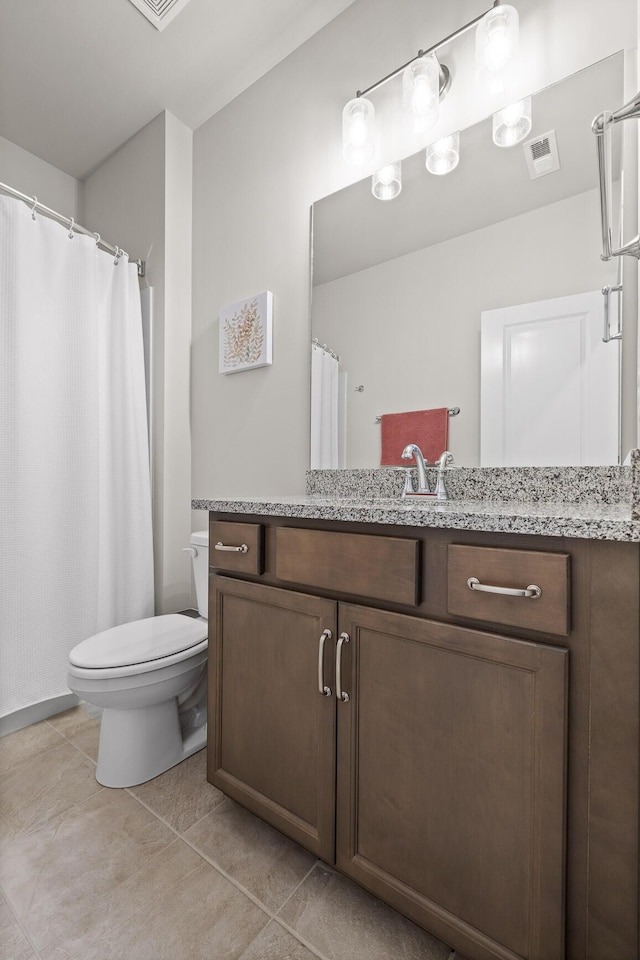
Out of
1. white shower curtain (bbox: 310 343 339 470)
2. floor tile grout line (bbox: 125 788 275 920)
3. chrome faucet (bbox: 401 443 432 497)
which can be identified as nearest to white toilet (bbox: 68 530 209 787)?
floor tile grout line (bbox: 125 788 275 920)

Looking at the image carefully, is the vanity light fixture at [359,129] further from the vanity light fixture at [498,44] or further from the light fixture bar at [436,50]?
the vanity light fixture at [498,44]

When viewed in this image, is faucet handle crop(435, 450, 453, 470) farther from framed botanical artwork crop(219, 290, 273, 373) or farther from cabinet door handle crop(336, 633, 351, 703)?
framed botanical artwork crop(219, 290, 273, 373)

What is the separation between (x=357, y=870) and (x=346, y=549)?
27.0 inches

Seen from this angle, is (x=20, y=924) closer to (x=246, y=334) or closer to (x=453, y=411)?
(x=453, y=411)

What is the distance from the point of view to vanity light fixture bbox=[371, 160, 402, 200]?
1.47 meters

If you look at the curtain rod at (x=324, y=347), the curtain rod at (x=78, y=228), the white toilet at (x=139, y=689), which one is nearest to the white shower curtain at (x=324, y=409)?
the curtain rod at (x=324, y=347)

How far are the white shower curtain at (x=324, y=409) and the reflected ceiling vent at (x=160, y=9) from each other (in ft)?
4.38

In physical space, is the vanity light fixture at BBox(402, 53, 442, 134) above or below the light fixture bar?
below

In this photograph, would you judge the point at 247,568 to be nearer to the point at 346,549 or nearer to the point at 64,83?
the point at 346,549

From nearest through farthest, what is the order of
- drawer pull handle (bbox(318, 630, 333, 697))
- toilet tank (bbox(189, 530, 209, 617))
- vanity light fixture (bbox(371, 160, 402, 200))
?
drawer pull handle (bbox(318, 630, 333, 697))
vanity light fixture (bbox(371, 160, 402, 200))
toilet tank (bbox(189, 530, 209, 617))

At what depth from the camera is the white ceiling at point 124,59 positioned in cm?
168

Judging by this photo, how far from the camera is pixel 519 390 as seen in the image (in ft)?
4.08

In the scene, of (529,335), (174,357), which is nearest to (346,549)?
(529,335)

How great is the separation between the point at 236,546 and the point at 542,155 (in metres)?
1.34
